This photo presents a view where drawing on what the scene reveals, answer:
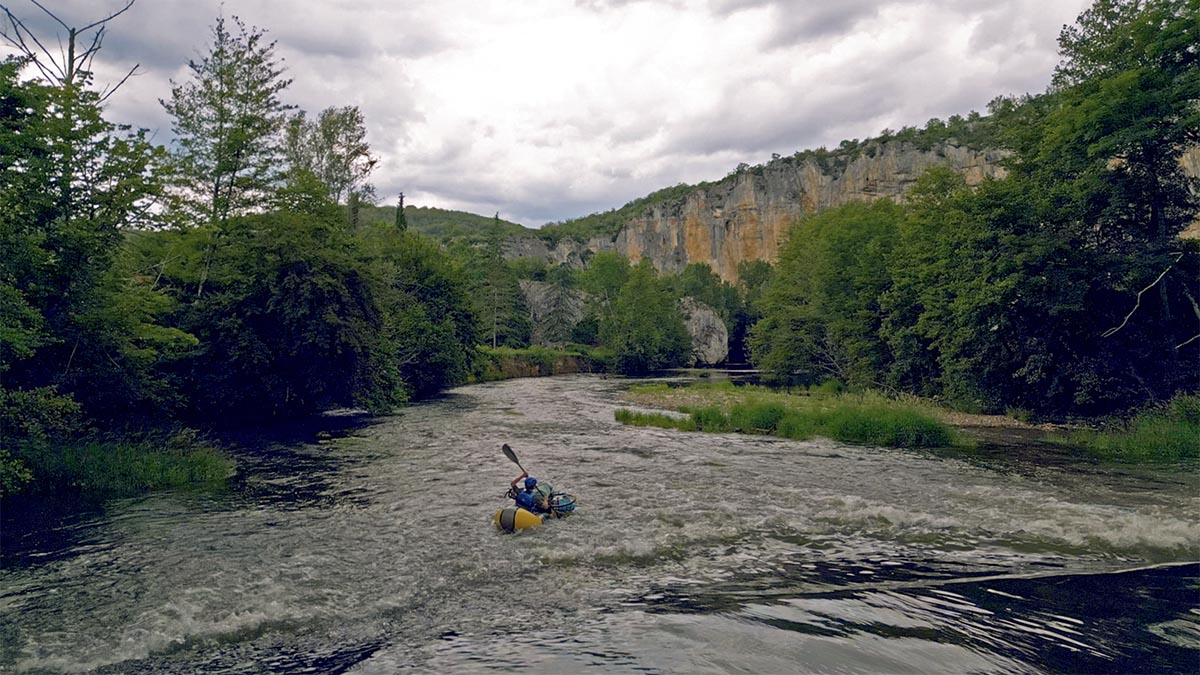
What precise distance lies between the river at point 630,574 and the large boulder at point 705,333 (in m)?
73.0

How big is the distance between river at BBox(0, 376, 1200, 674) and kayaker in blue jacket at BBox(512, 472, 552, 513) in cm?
40

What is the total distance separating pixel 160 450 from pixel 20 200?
18.3ft

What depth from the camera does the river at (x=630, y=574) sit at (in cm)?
624

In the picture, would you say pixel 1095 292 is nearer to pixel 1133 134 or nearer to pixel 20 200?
pixel 1133 134

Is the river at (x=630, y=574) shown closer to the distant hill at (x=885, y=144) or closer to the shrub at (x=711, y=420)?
the shrub at (x=711, y=420)

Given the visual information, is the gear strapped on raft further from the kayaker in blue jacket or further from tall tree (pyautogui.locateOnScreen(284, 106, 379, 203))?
tall tree (pyautogui.locateOnScreen(284, 106, 379, 203))

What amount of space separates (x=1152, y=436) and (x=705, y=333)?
7293cm

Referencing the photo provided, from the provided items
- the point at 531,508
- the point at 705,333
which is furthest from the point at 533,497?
the point at 705,333

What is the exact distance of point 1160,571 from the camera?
8.52m

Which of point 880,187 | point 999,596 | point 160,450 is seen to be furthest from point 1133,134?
point 880,187

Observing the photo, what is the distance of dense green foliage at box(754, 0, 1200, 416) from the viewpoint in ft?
70.8

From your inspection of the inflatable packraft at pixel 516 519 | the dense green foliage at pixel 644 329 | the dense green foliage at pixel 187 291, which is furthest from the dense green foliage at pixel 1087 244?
the dense green foliage at pixel 644 329

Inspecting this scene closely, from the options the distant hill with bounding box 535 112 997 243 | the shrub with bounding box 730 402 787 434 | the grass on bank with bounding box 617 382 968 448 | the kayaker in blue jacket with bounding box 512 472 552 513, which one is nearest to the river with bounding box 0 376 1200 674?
the kayaker in blue jacket with bounding box 512 472 552 513

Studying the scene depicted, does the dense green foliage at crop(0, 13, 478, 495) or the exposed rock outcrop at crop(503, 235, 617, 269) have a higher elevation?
the exposed rock outcrop at crop(503, 235, 617, 269)
